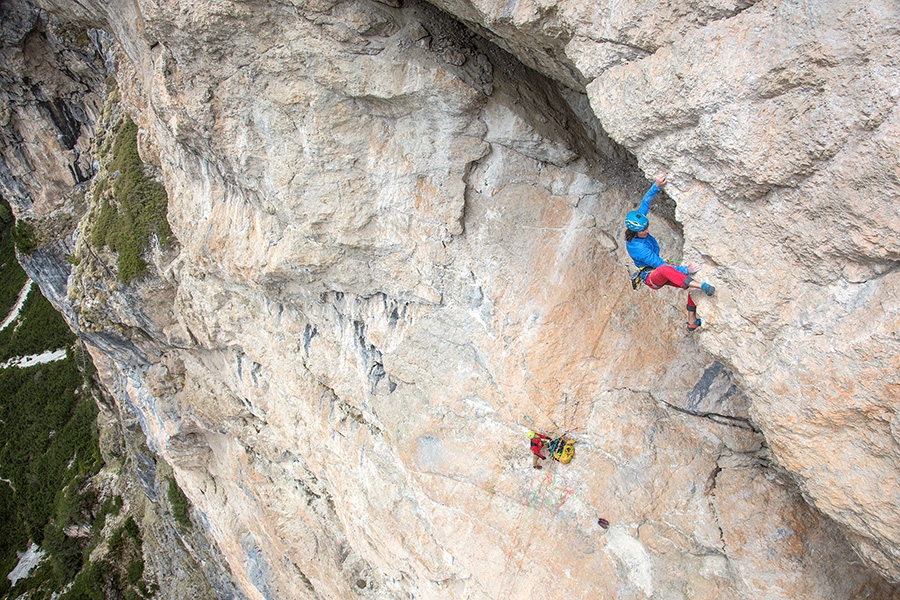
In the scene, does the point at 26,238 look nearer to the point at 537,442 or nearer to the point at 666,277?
the point at 537,442

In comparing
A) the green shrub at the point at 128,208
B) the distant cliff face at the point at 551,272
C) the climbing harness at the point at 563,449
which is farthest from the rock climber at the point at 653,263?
the green shrub at the point at 128,208

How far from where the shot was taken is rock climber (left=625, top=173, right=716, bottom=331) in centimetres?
512

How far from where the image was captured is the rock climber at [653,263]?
5117 mm

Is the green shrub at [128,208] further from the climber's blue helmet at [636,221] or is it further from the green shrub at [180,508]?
the climber's blue helmet at [636,221]

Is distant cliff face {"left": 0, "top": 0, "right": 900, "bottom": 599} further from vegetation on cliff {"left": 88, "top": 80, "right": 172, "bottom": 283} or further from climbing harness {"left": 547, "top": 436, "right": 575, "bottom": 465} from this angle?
vegetation on cliff {"left": 88, "top": 80, "right": 172, "bottom": 283}

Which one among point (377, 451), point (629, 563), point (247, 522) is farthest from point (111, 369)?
point (629, 563)

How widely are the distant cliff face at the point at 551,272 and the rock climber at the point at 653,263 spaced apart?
0.18 meters

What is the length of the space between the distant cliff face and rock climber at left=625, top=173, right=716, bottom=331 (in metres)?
0.18

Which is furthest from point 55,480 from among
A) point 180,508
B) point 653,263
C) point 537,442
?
point 653,263

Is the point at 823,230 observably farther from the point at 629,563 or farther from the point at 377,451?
the point at 377,451

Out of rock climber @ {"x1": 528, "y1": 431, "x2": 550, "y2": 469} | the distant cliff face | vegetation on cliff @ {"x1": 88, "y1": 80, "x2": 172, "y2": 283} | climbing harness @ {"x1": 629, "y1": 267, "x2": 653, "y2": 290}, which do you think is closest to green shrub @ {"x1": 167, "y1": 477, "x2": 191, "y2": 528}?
vegetation on cliff @ {"x1": 88, "y1": 80, "x2": 172, "y2": 283}

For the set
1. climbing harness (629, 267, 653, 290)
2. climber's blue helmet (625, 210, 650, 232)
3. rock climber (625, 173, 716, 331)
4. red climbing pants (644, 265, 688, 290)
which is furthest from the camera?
climbing harness (629, 267, 653, 290)

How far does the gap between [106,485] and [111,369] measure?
13.2 metres

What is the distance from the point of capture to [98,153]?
60.6ft
